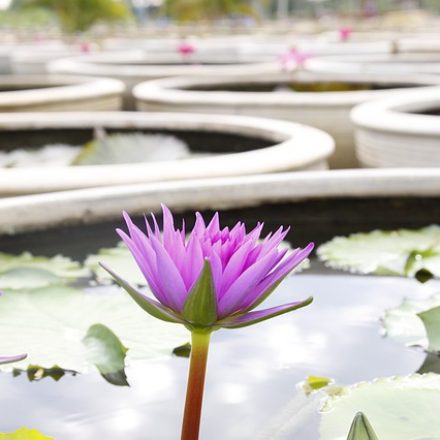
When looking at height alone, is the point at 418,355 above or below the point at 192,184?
below

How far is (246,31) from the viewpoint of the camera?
14078mm

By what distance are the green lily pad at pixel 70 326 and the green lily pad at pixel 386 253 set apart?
311 millimetres

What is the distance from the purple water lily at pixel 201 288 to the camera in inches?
17.8

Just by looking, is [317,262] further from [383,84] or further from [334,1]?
[334,1]

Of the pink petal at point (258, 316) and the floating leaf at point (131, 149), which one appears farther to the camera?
the floating leaf at point (131, 149)

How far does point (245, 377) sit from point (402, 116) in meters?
1.09

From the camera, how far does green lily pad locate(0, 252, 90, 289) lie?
100cm

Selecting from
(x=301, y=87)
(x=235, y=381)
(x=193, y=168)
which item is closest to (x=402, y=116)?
(x=193, y=168)

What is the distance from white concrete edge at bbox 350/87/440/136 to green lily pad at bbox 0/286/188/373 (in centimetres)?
84

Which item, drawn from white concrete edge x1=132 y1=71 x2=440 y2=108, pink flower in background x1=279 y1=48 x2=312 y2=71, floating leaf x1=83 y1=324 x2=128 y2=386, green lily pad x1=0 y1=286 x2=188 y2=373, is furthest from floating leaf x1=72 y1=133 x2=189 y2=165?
pink flower in background x1=279 y1=48 x2=312 y2=71

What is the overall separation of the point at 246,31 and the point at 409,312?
13652 mm

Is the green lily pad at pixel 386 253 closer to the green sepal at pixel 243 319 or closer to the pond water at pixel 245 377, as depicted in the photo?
the pond water at pixel 245 377

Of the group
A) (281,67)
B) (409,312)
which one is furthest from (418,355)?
(281,67)

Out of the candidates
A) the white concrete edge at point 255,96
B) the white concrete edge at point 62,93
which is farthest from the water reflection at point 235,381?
the white concrete edge at point 62,93
